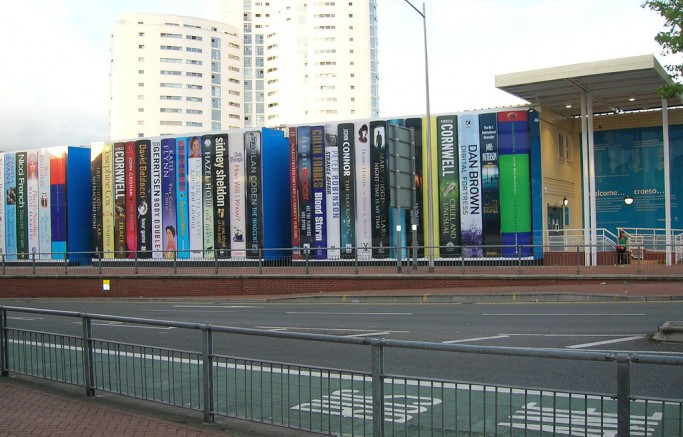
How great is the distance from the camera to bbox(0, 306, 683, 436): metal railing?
16.1 ft

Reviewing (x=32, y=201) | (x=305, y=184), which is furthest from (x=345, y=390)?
(x=32, y=201)

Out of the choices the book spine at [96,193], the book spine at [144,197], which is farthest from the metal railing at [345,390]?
the book spine at [96,193]

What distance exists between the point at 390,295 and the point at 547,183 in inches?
444

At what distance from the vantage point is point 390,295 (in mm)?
22016

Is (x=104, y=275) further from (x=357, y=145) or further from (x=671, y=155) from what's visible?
(x=671, y=155)

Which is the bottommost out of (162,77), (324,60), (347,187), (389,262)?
(389,262)

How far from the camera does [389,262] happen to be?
27.5m

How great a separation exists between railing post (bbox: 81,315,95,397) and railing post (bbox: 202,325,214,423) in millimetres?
2067

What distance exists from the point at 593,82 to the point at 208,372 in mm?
24098

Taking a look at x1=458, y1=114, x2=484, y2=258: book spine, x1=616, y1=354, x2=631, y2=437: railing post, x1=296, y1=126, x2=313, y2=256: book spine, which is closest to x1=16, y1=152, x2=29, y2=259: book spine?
x1=296, y1=126, x2=313, y2=256: book spine

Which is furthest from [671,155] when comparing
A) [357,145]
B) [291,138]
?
[291,138]

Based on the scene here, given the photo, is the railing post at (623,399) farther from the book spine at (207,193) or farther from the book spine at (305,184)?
the book spine at (207,193)

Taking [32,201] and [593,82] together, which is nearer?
[593,82]

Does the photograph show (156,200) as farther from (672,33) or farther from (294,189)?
(672,33)
